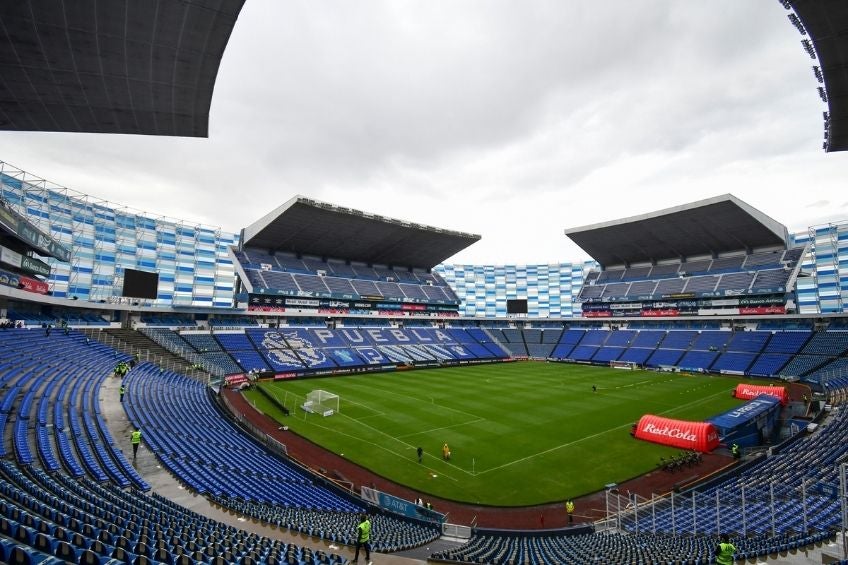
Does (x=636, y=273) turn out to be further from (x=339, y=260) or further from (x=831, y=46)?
(x=831, y=46)

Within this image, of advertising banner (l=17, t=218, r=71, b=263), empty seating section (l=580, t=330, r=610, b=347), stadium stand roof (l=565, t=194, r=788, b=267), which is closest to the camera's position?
advertising banner (l=17, t=218, r=71, b=263)

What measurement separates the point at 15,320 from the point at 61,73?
95.0 ft

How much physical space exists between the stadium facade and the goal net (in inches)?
1233

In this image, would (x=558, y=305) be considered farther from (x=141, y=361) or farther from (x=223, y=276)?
(x=141, y=361)

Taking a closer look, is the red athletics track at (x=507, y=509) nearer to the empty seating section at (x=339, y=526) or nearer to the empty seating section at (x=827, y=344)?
the empty seating section at (x=339, y=526)

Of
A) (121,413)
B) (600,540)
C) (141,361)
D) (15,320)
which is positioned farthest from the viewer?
(141,361)

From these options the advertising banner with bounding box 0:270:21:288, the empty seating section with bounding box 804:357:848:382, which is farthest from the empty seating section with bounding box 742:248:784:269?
the advertising banner with bounding box 0:270:21:288

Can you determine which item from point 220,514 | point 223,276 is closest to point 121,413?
point 220,514

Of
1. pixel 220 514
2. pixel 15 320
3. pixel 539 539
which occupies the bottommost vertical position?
pixel 539 539

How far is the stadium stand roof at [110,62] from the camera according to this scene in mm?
13562

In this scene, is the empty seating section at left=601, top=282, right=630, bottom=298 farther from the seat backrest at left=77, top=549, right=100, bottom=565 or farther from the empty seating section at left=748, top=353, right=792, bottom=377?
the seat backrest at left=77, top=549, right=100, bottom=565

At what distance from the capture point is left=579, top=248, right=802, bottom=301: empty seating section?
2322 inches

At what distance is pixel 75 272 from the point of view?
185 feet

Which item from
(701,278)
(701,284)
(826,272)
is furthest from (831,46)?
(826,272)
